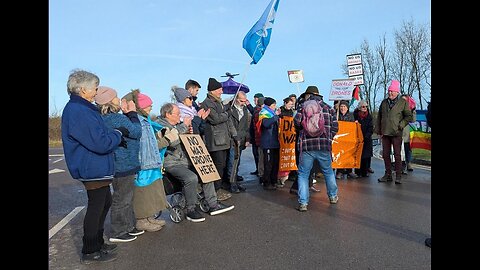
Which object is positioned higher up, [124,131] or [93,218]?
[124,131]

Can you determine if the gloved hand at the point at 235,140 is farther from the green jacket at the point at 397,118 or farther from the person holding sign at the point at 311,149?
the green jacket at the point at 397,118

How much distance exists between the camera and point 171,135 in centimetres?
566

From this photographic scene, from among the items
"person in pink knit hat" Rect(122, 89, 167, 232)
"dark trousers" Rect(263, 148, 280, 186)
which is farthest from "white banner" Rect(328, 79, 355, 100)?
"person in pink knit hat" Rect(122, 89, 167, 232)

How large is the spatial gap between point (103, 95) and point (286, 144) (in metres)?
4.77

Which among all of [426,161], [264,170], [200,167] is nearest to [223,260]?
[200,167]

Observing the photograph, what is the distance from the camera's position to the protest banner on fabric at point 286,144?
336 inches

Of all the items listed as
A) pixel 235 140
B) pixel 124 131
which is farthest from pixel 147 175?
pixel 235 140

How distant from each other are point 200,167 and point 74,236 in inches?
80.0

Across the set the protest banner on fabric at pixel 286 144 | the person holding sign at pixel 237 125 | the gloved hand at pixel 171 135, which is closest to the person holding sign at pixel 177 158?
the gloved hand at pixel 171 135

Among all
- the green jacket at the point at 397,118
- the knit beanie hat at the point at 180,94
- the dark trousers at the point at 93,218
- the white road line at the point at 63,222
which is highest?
the knit beanie hat at the point at 180,94

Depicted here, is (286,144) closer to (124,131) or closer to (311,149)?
(311,149)

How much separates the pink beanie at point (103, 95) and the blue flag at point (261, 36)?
4.02 metres
